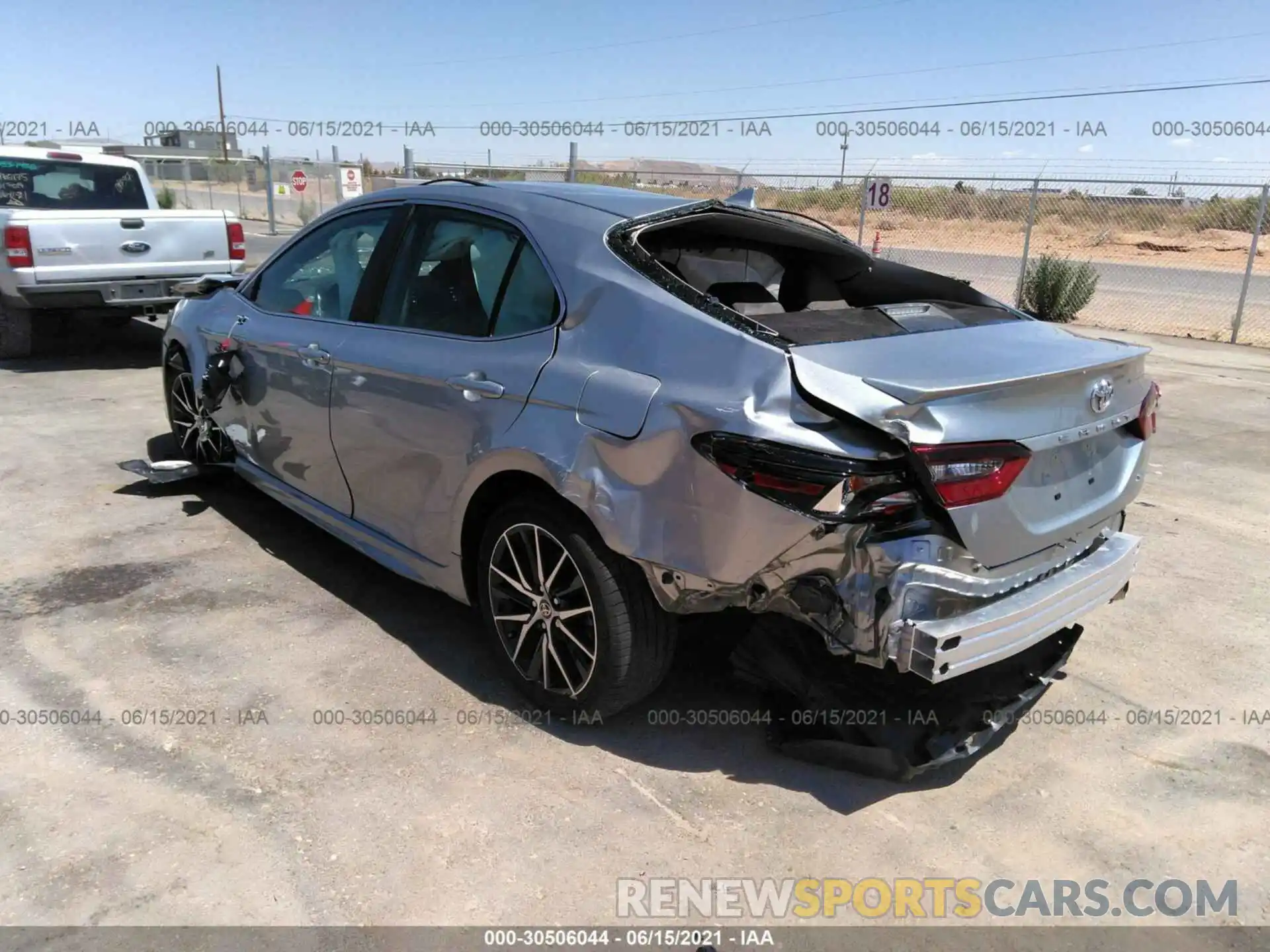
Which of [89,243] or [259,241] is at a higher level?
[89,243]

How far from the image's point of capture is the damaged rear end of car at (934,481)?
2.51m

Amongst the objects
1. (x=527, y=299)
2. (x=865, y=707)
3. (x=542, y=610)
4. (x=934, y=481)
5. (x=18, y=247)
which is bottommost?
(x=865, y=707)

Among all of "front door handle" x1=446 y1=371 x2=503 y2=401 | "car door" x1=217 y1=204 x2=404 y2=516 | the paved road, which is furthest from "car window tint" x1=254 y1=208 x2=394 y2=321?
the paved road

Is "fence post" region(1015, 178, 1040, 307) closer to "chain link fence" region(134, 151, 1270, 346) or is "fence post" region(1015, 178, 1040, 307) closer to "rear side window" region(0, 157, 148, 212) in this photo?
"chain link fence" region(134, 151, 1270, 346)

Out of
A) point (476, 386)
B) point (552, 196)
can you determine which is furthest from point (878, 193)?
point (476, 386)

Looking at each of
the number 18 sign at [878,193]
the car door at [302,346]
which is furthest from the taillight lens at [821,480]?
the number 18 sign at [878,193]

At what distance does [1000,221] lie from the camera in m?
40.5

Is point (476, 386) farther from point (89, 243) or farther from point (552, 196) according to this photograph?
point (89, 243)

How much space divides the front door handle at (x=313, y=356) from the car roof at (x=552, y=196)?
752 mm

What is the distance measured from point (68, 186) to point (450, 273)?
8.09 m

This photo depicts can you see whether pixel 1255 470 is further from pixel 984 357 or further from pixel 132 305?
pixel 132 305

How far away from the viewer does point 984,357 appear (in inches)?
114

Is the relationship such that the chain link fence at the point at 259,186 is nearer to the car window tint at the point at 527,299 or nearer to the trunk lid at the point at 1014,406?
the car window tint at the point at 527,299

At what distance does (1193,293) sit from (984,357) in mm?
21896
